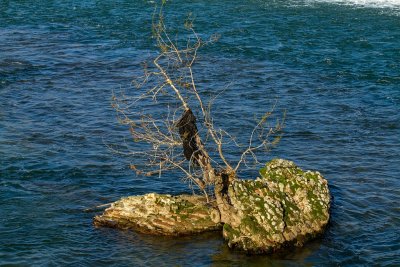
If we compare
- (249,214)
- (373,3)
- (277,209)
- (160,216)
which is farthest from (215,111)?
(373,3)

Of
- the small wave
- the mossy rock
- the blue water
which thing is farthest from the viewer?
the small wave

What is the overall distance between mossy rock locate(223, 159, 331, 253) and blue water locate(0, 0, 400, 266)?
0.48 m

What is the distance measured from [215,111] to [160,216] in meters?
12.9

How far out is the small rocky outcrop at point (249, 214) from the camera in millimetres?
20859

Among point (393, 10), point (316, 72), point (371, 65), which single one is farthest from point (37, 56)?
point (393, 10)

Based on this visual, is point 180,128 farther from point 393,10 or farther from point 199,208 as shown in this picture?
point 393,10

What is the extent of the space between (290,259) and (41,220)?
26.4ft

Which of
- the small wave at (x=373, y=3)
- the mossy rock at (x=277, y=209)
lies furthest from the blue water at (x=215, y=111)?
the mossy rock at (x=277, y=209)

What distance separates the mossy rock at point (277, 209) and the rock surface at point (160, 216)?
3.31 feet

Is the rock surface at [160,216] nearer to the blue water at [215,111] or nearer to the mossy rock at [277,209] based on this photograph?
the blue water at [215,111]

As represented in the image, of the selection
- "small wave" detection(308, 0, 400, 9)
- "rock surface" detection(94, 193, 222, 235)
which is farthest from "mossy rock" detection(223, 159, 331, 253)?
"small wave" detection(308, 0, 400, 9)

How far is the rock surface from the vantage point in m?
21.7

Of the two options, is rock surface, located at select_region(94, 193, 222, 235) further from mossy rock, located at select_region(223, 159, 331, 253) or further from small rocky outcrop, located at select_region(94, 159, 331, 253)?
mossy rock, located at select_region(223, 159, 331, 253)

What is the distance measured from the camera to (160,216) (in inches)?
860
